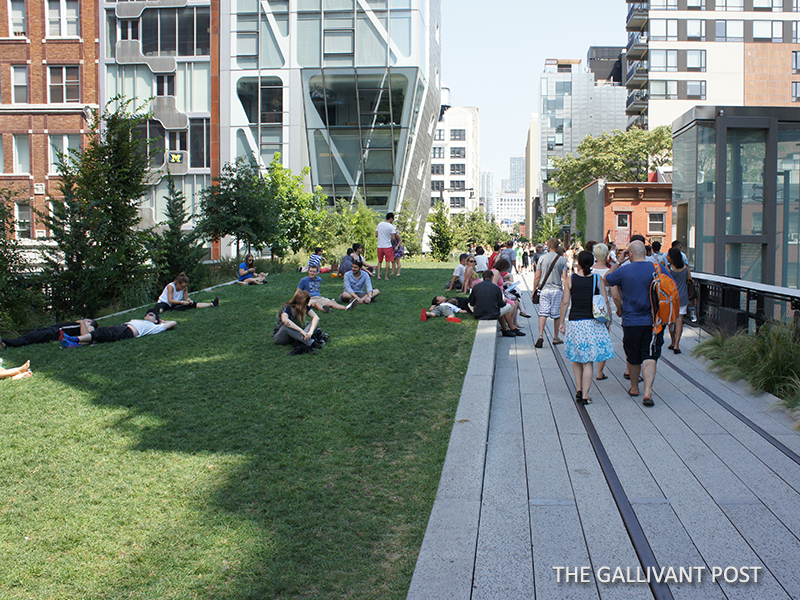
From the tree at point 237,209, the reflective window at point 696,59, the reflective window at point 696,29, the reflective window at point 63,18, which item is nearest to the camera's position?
the tree at point 237,209

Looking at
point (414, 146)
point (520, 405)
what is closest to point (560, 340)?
point (520, 405)

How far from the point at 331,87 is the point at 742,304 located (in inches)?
1506

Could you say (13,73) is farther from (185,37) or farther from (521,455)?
(521,455)

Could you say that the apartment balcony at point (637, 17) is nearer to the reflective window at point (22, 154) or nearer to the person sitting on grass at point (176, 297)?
the reflective window at point (22, 154)

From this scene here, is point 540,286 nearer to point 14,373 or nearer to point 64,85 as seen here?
point 14,373

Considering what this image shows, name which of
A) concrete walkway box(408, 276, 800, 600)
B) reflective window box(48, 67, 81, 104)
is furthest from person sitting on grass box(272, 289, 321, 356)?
reflective window box(48, 67, 81, 104)

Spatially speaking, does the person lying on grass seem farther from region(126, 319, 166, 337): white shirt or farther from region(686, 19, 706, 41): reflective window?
region(686, 19, 706, 41): reflective window

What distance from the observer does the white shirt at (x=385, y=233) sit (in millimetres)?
20703

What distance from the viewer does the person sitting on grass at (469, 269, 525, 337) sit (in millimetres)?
13305

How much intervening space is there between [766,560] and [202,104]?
4751 cm

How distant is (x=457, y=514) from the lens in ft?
15.1

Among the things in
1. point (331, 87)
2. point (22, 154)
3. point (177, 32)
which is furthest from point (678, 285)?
point (177, 32)

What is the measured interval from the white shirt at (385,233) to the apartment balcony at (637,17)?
57157mm

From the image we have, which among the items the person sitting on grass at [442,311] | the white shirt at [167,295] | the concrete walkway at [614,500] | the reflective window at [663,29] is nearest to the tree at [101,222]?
the white shirt at [167,295]
